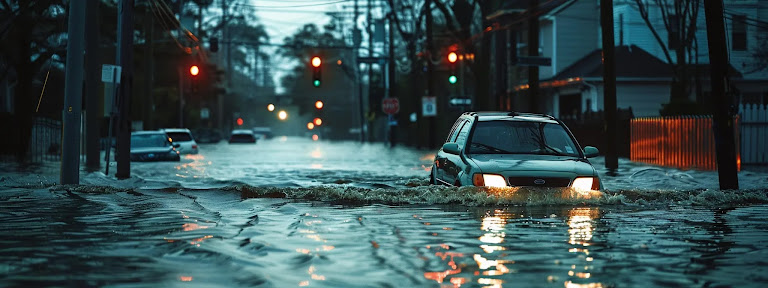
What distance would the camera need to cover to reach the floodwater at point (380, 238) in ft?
27.9

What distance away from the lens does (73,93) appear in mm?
19953

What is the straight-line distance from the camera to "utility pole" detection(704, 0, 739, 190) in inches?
739

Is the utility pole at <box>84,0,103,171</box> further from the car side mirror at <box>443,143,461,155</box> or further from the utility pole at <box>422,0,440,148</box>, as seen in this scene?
the utility pole at <box>422,0,440,148</box>

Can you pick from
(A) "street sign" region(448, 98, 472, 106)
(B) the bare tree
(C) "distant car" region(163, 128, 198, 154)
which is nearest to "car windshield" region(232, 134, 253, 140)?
(A) "street sign" region(448, 98, 472, 106)

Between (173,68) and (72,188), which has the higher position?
(173,68)

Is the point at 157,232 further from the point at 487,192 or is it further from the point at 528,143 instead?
the point at 528,143

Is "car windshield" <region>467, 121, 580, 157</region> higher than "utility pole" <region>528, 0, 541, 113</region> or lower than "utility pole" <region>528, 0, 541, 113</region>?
lower

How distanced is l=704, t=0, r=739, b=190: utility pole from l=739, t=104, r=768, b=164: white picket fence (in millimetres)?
12164

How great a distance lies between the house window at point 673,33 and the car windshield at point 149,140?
1972cm

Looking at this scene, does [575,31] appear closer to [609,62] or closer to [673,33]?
[673,33]

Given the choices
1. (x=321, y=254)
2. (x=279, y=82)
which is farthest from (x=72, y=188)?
(x=279, y=82)

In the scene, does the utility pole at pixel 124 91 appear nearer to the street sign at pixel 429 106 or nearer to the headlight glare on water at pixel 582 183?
the headlight glare on water at pixel 582 183

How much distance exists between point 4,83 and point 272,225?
1416 inches

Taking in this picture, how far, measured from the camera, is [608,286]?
801 centimetres
